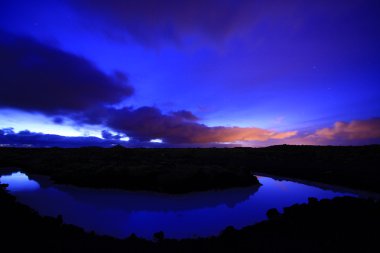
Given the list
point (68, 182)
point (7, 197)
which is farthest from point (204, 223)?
point (68, 182)

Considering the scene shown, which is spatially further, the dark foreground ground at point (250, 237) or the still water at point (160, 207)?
the still water at point (160, 207)

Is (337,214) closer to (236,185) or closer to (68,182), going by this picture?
(236,185)

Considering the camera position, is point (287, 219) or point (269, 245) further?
point (287, 219)

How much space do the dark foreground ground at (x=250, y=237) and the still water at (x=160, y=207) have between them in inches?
81.3

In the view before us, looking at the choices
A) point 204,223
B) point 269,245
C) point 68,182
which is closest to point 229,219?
point 204,223

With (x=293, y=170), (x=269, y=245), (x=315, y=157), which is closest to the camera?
(x=269, y=245)

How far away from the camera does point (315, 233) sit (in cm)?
1251

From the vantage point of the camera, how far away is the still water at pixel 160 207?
15355 mm

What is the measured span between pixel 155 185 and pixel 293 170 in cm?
2638

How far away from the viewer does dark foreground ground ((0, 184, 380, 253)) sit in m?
11.0

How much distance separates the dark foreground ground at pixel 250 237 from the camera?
11.0 m

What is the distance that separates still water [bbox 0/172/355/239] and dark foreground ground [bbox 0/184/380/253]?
2.06 m

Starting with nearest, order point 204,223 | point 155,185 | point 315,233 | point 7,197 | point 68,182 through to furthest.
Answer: point 315,233 → point 204,223 → point 7,197 → point 155,185 → point 68,182

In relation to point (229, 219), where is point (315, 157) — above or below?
above
